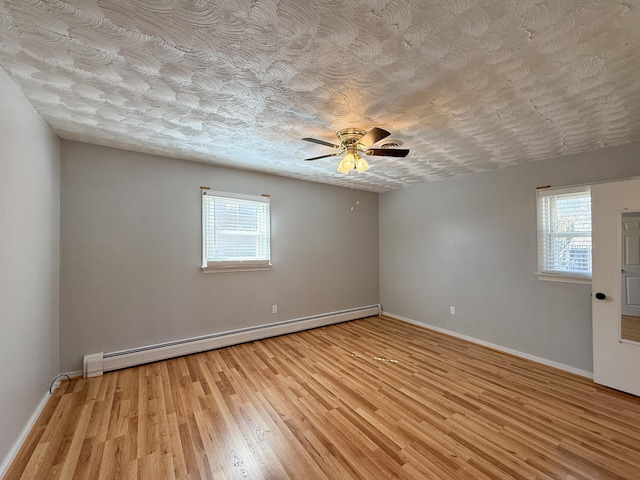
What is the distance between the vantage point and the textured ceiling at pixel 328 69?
1198 mm

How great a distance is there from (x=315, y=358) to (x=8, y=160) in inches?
128

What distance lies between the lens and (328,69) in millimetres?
1596

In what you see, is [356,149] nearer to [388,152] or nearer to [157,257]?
[388,152]

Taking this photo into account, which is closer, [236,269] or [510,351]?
[510,351]

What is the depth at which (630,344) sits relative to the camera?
258 cm

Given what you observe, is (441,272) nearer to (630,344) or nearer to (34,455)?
(630,344)

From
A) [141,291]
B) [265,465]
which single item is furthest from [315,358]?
[141,291]

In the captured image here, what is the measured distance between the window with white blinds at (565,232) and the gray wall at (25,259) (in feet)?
16.5

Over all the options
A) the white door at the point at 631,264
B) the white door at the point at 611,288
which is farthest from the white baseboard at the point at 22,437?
the white door at the point at 631,264

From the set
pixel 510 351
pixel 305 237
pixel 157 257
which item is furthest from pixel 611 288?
pixel 157 257

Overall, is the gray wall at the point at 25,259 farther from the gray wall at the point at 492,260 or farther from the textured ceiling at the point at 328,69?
the gray wall at the point at 492,260

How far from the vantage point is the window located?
3639 millimetres

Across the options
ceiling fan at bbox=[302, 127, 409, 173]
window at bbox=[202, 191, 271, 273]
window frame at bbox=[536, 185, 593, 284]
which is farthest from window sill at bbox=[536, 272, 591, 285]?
window at bbox=[202, 191, 271, 273]

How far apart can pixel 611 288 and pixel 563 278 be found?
1.57ft
